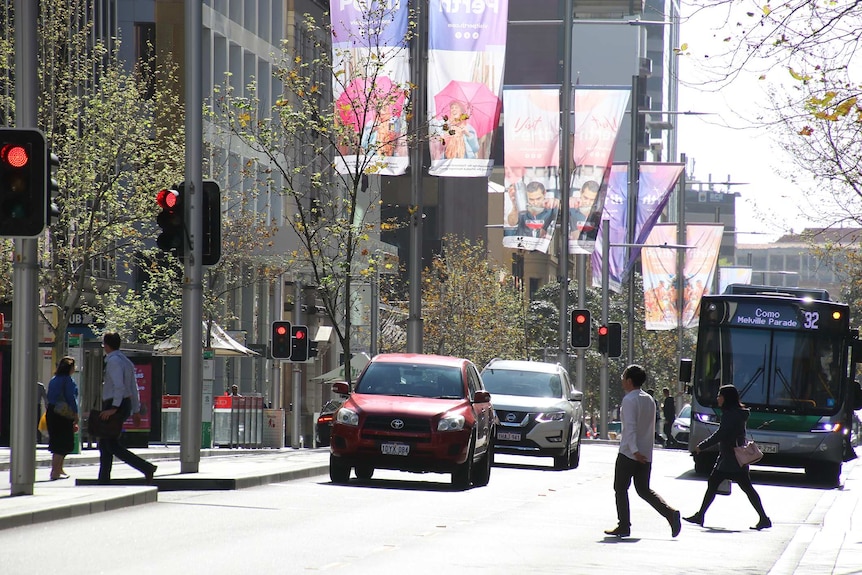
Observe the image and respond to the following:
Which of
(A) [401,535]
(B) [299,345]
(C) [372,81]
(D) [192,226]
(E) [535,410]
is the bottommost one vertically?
(E) [535,410]

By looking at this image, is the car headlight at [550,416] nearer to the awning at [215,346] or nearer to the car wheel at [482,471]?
the car wheel at [482,471]

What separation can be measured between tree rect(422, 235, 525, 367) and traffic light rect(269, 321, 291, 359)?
3421 centimetres

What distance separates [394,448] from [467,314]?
2269 inches

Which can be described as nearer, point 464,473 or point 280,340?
point 464,473

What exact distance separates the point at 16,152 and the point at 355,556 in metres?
5.35

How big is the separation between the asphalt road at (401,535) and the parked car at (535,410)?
622cm

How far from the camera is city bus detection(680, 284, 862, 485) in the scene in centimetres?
3153

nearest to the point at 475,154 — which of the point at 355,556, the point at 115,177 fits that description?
the point at 115,177

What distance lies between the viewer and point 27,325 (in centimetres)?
1752

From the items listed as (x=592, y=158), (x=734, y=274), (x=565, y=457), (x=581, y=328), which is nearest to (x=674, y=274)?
(x=734, y=274)

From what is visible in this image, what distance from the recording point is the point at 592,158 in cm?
4753

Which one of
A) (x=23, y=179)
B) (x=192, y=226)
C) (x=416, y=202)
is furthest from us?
(x=416, y=202)

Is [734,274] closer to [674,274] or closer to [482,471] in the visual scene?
[674,274]

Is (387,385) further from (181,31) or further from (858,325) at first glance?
(858,325)
